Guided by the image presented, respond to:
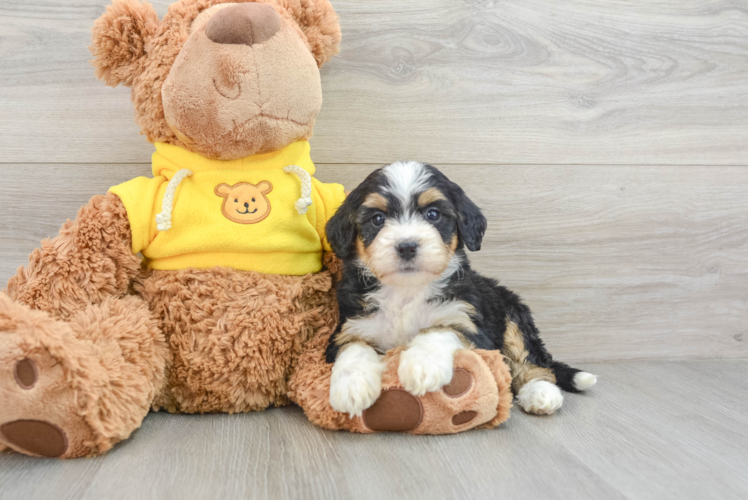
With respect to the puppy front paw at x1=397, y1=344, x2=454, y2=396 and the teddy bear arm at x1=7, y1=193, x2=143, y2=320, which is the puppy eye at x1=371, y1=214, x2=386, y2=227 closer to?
the puppy front paw at x1=397, y1=344, x2=454, y2=396

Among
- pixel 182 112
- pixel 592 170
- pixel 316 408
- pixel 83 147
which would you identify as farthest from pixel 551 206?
pixel 83 147

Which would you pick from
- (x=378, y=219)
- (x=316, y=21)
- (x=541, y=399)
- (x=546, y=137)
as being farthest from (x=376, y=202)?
(x=546, y=137)

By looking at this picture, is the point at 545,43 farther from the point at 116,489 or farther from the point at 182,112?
the point at 116,489

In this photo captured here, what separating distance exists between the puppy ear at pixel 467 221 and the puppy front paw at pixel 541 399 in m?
0.50

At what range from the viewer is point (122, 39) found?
5.50 feet

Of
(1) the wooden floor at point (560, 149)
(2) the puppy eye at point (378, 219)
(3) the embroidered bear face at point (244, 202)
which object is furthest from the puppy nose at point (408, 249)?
(1) the wooden floor at point (560, 149)

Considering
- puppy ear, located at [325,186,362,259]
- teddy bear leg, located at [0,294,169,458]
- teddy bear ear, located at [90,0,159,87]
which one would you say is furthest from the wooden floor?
puppy ear, located at [325,186,362,259]

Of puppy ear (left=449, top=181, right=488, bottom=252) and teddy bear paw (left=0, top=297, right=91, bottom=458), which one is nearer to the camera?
teddy bear paw (left=0, top=297, right=91, bottom=458)

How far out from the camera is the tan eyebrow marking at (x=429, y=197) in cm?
162

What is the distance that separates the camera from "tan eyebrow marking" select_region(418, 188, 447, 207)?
162cm

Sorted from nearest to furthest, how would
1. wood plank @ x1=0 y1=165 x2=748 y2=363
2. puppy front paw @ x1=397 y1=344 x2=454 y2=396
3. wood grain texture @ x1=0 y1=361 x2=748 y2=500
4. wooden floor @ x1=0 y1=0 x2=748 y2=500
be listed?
wood grain texture @ x1=0 y1=361 x2=748 y2=500
puppy front paw @ x1=397 y1=344 x2=454 y2=396
wooden floor @ x1=0 y1=0 x2=748 y2=500
wood plank @ x1=0 y1=165 x2=748 y2=363

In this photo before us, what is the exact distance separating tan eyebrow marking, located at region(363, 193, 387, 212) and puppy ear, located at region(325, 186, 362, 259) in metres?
0.04

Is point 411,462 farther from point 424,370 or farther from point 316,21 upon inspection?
point 316,21

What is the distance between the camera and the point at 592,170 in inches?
93.5
